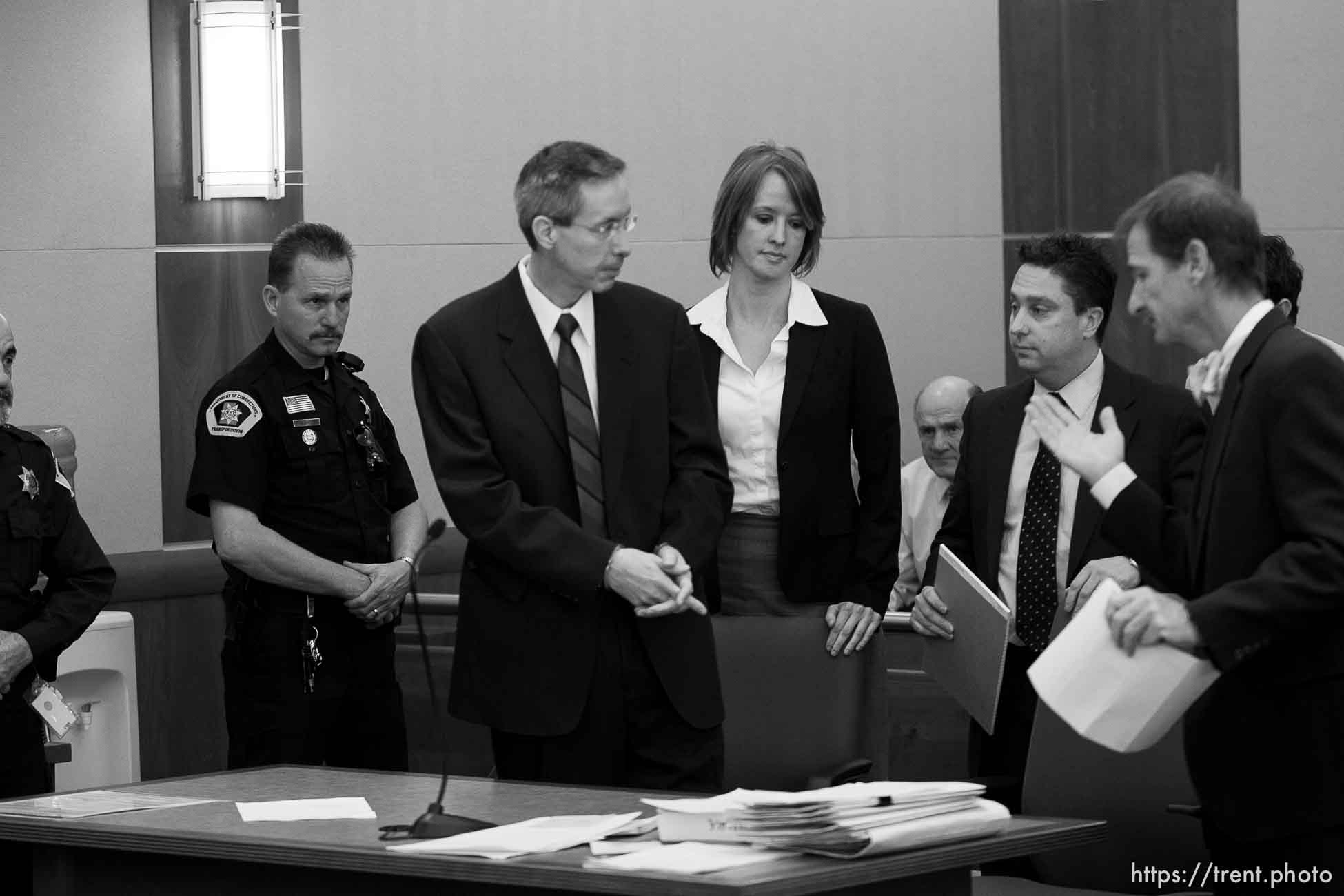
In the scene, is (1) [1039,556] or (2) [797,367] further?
(2) [797,367]

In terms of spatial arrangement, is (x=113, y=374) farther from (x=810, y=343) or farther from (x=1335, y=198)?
(x=1335, y=198)

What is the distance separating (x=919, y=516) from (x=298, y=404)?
2111 mm

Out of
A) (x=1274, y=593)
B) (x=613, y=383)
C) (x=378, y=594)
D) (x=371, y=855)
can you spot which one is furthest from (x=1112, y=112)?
(x=371, y=855)

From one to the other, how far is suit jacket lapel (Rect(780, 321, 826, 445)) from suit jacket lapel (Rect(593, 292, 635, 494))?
466mm

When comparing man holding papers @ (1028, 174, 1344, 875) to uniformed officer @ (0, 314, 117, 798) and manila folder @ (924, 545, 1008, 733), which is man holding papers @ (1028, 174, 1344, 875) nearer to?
manila folder @ (924, 545, 1008, 733)

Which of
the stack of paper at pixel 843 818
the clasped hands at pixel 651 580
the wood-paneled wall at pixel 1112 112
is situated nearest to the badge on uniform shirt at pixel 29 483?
the clasped hands at pixel 651 580

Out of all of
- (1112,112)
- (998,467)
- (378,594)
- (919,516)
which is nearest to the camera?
(998,467)

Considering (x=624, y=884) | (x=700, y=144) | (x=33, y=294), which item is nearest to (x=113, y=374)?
(x=33, y=294)

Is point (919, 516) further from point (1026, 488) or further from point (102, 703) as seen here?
point (102, 703)

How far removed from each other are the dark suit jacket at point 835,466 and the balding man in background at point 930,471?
167cm

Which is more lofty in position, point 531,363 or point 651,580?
point 531,363

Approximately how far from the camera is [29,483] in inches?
153

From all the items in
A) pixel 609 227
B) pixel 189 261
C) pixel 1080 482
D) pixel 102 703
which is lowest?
pixel 102 703

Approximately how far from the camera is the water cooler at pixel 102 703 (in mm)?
4742
